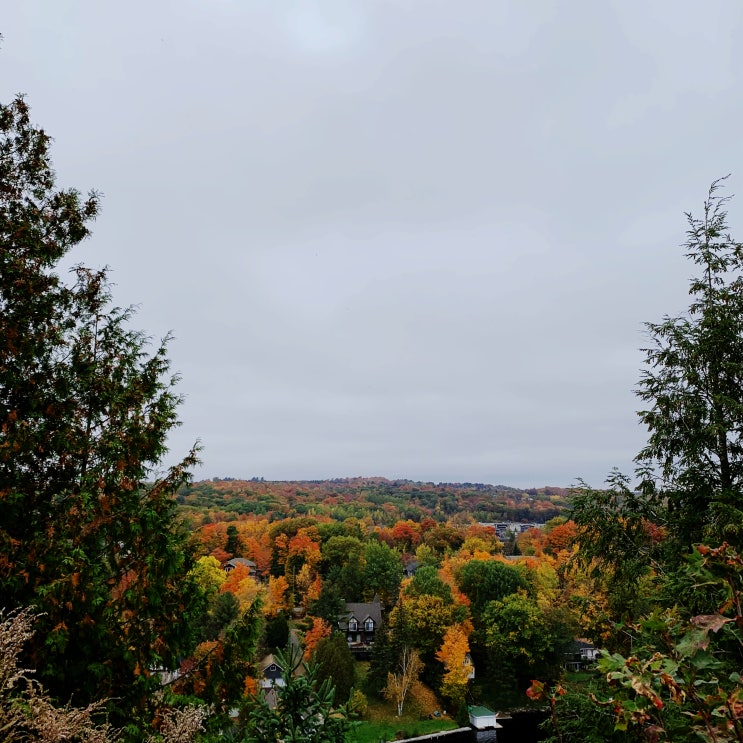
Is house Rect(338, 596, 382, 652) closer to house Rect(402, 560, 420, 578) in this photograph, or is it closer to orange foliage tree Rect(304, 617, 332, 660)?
orange foliage tree Rect(304, 617, 332, 660)

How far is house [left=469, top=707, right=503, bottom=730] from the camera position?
27906 millimetres

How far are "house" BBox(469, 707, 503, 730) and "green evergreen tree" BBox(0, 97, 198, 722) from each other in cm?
2872

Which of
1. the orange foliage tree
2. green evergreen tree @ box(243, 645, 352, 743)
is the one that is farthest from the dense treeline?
the orange foliage tree

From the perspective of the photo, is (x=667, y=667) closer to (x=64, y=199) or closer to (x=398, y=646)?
(x=64, y=199)

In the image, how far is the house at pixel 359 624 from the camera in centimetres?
4097

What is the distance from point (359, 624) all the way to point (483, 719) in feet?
52.8

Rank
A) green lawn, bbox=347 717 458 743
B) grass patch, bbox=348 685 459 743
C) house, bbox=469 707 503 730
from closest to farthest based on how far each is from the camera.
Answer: green lawn, bbox=347 717 458 743 < grass patch, bbox=348 685 459 743 < house, bbox=469 707 503 730

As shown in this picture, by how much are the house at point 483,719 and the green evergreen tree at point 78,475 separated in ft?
94.2

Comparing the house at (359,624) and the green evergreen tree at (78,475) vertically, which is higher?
the green evergreen tree at (78,475)

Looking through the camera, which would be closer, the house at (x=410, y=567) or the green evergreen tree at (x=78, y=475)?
the green evergreen tree at (x=78, y=475)

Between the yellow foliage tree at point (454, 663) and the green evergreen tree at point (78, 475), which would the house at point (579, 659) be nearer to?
the yellow foliage tree at point (454, 663)

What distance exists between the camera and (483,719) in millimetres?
28109

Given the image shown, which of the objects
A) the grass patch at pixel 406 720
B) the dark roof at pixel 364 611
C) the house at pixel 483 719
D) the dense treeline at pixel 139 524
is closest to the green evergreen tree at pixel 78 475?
the dense treeline at pixel 139 524

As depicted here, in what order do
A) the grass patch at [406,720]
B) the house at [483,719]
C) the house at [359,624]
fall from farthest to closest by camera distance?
the house at [359,624]
the house at [483,719]
the grass patch at [406,720]
